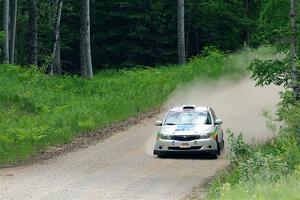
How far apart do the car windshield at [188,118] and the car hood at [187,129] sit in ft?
1.45

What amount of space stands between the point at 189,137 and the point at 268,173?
8.42 metres

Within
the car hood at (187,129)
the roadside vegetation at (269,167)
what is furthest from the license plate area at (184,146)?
the roadside vegetation at (269,167)

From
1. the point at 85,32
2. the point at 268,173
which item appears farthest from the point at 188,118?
the point at 85,32

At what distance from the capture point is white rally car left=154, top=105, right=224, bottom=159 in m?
20.9

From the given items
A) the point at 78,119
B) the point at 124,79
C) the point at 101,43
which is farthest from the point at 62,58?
the point at 78,119

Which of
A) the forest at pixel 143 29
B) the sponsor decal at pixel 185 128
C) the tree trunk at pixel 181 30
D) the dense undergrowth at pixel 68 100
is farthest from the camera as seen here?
the forest at pixel 143 29

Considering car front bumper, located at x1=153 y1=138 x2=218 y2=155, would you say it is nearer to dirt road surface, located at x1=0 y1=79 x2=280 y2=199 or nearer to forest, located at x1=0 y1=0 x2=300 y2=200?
dirt road surface, located at x1=0 y1=79 x2=280 y2=199

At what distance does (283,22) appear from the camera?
22.3 m

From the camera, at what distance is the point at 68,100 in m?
31.0

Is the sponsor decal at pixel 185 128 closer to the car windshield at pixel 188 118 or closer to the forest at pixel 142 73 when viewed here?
the car windshield at pixel 188 118

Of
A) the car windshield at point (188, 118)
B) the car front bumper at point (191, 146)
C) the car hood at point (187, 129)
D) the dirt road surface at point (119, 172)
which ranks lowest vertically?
the dirt road surface at point (119, 172)

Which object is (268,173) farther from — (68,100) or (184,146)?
(68,100)

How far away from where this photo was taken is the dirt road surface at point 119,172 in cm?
1531

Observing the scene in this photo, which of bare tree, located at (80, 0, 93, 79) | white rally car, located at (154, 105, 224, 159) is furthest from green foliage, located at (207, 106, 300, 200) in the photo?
bare tree, located at (80, 0, 93, 79)
